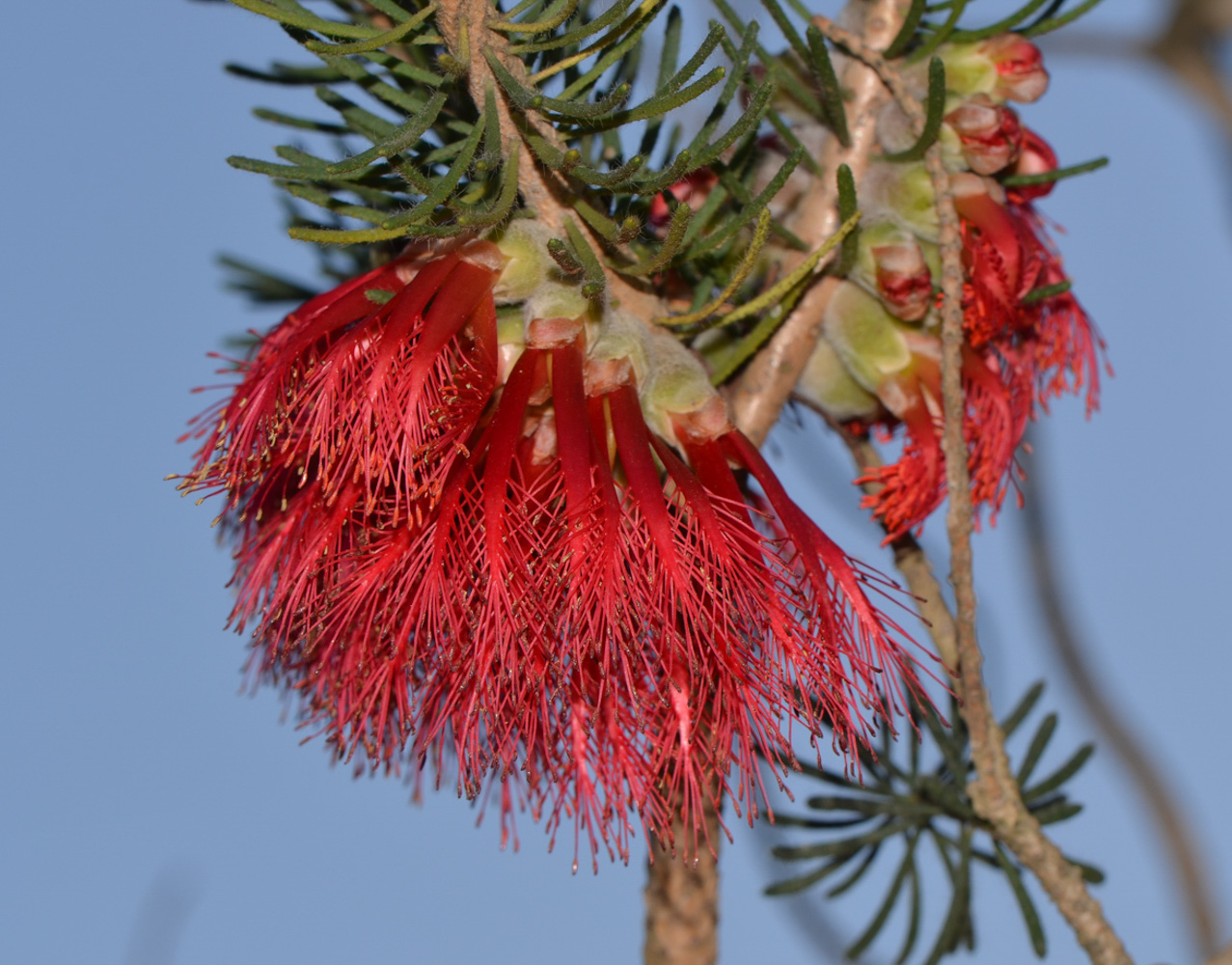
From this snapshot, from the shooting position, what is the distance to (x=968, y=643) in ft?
3.04

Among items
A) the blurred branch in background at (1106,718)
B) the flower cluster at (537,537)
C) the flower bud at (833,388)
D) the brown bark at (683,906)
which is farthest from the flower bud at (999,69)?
the blurred branch in background at (1106,718)

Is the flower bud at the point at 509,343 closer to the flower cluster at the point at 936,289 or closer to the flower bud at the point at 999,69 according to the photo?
the flower cluster at the point at 936,289

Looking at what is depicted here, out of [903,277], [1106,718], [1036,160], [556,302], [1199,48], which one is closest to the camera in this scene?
[556,302]

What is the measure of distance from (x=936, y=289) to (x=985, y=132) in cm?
13

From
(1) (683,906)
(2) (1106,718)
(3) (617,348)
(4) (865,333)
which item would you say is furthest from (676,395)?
(2) (1106,718)

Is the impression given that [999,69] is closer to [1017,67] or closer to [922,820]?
[1017,67]

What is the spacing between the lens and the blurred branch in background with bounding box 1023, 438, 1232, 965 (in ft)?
6.95

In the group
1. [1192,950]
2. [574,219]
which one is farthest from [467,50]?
[1192,950]

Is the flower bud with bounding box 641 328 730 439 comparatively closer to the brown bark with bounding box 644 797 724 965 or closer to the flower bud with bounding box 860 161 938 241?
the flower bud with bounding box 860 161 938 241

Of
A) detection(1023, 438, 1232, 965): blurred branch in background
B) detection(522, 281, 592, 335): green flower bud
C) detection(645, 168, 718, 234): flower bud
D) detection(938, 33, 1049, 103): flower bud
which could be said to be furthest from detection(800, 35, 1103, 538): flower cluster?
detection(1023, 438, 1232, 965): blurred branch in background

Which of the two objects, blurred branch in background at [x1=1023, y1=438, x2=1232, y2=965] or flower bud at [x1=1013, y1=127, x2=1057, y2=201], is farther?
blurred branch in background at [x1=1023, y1=438, x2=1232, y2=965]

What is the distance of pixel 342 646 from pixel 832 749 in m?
0.40

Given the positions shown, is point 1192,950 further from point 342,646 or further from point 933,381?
point 342,646

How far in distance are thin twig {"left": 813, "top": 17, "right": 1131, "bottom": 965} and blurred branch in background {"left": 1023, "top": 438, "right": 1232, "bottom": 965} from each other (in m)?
1.25
